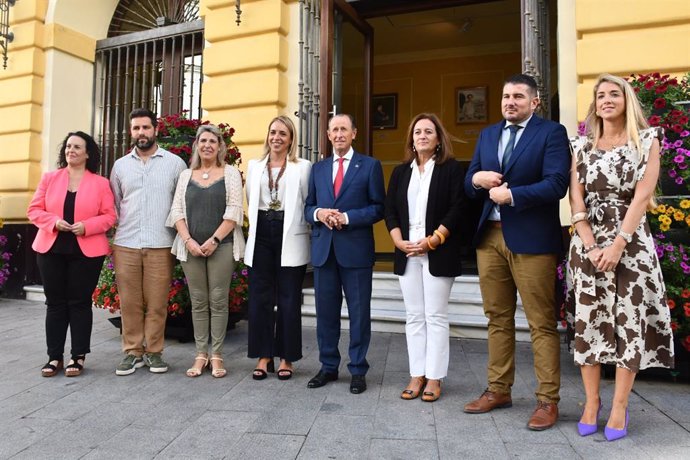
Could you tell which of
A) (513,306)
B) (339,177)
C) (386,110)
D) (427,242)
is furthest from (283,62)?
(386,110)

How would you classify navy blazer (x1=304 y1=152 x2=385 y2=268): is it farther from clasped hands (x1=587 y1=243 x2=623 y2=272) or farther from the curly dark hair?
the curly dark hair

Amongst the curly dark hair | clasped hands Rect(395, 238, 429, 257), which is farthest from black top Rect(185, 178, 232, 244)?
clasped hands Rect(395, 238, 429, 257)

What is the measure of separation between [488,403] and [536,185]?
1.28m

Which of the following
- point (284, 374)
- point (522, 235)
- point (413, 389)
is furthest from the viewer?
point (284, 374)

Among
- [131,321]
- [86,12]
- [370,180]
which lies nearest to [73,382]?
[131,321]

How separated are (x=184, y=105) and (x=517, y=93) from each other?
5.33 meters

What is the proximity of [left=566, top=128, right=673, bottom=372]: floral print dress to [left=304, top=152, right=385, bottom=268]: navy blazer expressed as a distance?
4.21 ft

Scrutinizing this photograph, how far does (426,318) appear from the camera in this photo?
309cm

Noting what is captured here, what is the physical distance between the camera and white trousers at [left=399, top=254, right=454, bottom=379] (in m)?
3.04

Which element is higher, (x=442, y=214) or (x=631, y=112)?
(x=631, y=112)

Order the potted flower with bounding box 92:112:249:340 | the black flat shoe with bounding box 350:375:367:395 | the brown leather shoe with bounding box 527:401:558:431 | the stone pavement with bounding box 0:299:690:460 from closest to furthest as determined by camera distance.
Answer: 1. the stone pavement with bounding box 0:299:690:460
2. the brown leather shoe with bounding box 527:401:558:431
3. the black flat shoe with bounding box 350:375:367:395
4. the potted flower with bounding box 92:112:249:340

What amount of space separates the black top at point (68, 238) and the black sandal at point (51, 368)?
2.72ft

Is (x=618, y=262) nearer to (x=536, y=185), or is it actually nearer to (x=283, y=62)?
(x=536, y=185)

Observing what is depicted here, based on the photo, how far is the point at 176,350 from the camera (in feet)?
14.2
